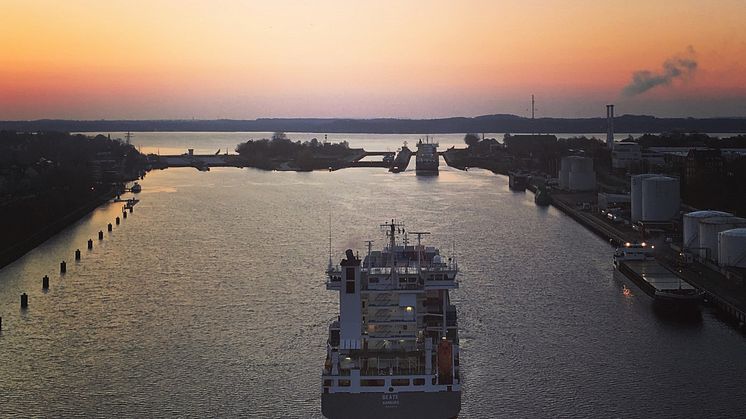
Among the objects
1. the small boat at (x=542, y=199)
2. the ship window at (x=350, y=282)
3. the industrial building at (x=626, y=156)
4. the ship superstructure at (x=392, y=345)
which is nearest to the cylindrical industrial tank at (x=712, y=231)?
the ship superstructure at (x=392, y=345)

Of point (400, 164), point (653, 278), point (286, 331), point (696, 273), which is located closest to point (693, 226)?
point (696, 273)

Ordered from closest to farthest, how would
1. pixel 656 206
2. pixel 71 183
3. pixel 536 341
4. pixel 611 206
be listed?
pixel 536 341 → pixel 656 206 → pixel 611 206 → pixel 71 183

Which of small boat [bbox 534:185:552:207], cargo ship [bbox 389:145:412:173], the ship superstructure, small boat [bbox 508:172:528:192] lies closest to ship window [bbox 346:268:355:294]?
the ship superstructure

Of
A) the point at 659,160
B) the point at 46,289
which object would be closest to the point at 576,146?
the point at 659,160

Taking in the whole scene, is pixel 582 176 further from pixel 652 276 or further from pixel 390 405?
pixel 390 405

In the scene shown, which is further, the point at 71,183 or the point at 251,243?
the point at 71,183

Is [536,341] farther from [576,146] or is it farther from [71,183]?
[576,146]

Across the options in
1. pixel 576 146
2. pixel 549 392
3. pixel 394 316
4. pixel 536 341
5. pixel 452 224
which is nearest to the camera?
pixel 394 316
